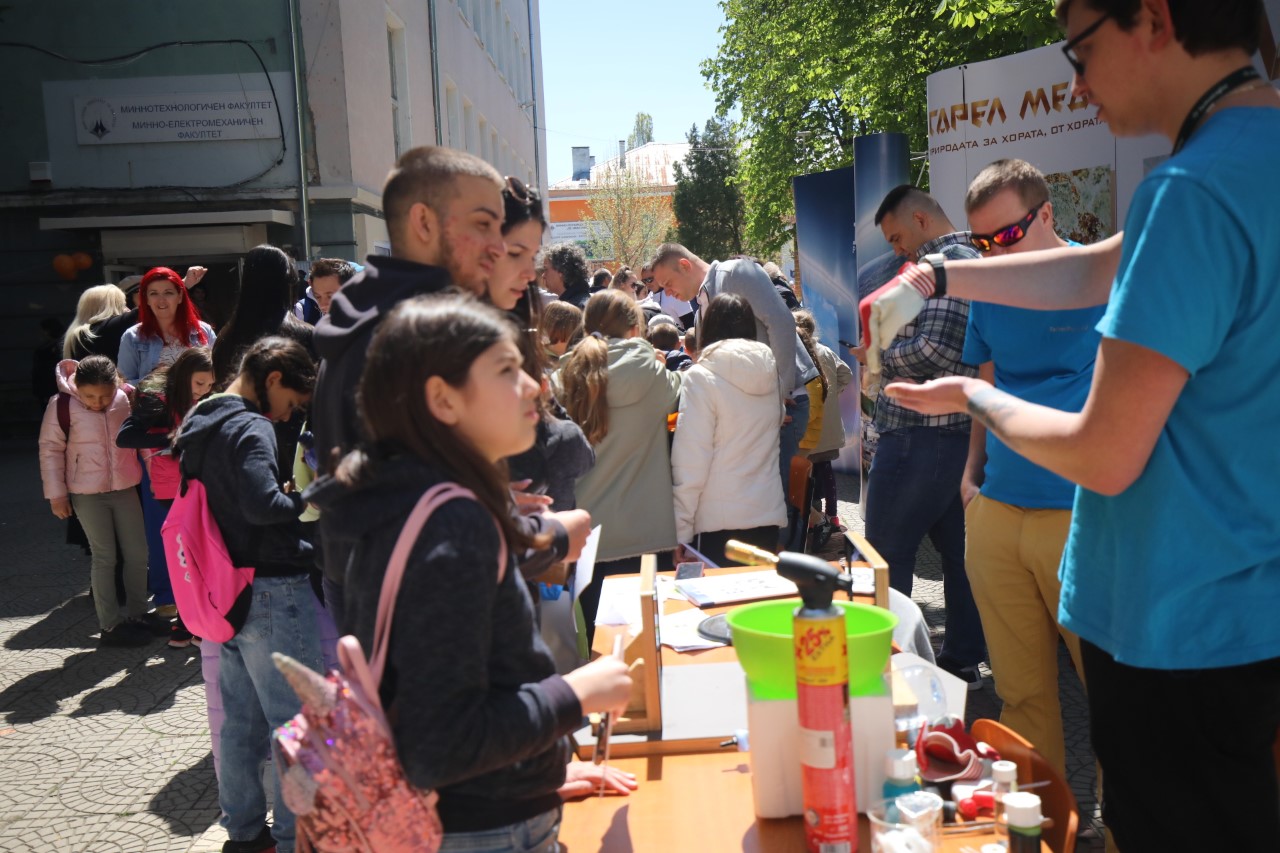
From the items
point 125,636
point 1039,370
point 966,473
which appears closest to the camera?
Answer: point 1039,370

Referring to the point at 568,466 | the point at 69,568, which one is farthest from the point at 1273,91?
the point at 69,568

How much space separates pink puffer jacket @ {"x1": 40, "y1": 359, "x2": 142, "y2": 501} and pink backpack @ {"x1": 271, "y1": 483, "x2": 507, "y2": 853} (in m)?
4.99

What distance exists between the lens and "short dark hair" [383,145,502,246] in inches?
84.0

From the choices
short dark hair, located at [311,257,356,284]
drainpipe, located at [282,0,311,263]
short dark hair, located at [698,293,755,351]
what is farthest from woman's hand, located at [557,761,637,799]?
drainpipe, located at [282,0,311,263]

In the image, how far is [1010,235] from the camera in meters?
3.13

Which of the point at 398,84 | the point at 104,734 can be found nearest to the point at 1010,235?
the point at 104,734

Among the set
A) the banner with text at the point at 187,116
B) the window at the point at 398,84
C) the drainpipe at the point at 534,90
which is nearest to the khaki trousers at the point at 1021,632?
the banner with text at the point at 187,116

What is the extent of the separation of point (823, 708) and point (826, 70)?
730 inches

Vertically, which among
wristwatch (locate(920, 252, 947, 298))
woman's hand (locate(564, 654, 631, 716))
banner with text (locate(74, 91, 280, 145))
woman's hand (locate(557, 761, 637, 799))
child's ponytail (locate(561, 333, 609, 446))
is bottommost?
woman's hand (locate(557, 761, 637, 799))

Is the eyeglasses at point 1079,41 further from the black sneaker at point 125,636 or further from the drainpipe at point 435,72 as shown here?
the drainpipe at point 435,72

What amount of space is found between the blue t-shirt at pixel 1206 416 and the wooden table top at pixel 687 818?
477mm

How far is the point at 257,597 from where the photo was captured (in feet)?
10.6

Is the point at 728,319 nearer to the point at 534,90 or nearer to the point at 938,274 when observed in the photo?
the point at 938,274

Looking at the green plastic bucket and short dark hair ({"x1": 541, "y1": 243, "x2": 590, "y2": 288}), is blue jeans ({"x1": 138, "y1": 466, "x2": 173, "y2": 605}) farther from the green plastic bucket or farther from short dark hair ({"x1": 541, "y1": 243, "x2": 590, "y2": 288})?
the green plastic bucket
